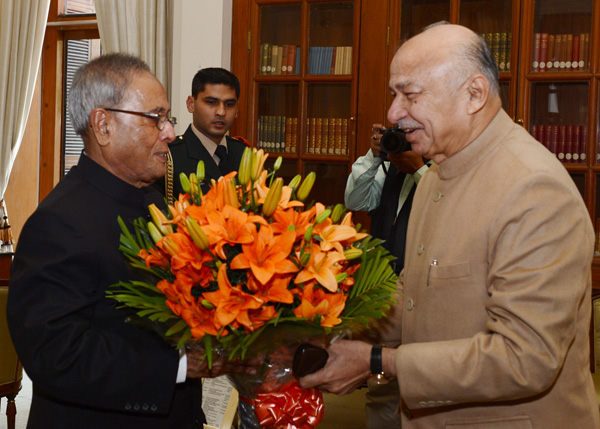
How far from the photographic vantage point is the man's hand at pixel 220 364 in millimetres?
1451

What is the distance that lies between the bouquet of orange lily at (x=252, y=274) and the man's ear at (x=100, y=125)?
399 millimetres

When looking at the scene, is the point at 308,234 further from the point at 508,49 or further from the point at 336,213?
the point at 508,49

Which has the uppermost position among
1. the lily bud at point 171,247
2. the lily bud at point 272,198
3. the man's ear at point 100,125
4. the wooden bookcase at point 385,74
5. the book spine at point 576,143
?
the wooden bookcase at point 385,74

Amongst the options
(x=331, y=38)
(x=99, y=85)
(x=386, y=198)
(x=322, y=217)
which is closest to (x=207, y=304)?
(x=322, y=217)

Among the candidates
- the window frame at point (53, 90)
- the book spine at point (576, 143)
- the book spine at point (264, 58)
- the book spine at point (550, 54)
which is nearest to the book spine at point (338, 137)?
the book spine at point (264, 58)

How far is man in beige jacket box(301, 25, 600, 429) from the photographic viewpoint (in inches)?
57.4

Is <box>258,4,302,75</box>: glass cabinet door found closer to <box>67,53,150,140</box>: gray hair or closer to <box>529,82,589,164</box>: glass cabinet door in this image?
<box>529,82,589,164</box>: glass cabinet door

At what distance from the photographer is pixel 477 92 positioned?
1.65m

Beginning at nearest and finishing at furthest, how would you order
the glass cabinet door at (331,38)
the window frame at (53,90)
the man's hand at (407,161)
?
1. the man's hand at (407,161)
2. the glass cabinet door at (331,38)
3. the window frame at (53,90)

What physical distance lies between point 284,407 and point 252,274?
14.9 inches

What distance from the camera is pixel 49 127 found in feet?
20.4

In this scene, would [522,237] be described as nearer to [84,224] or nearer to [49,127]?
[84,224]

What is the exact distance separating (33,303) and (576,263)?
1.14m

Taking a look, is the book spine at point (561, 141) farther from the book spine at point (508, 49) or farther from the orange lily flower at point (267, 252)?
the orange lily flower at point (267, 252)
